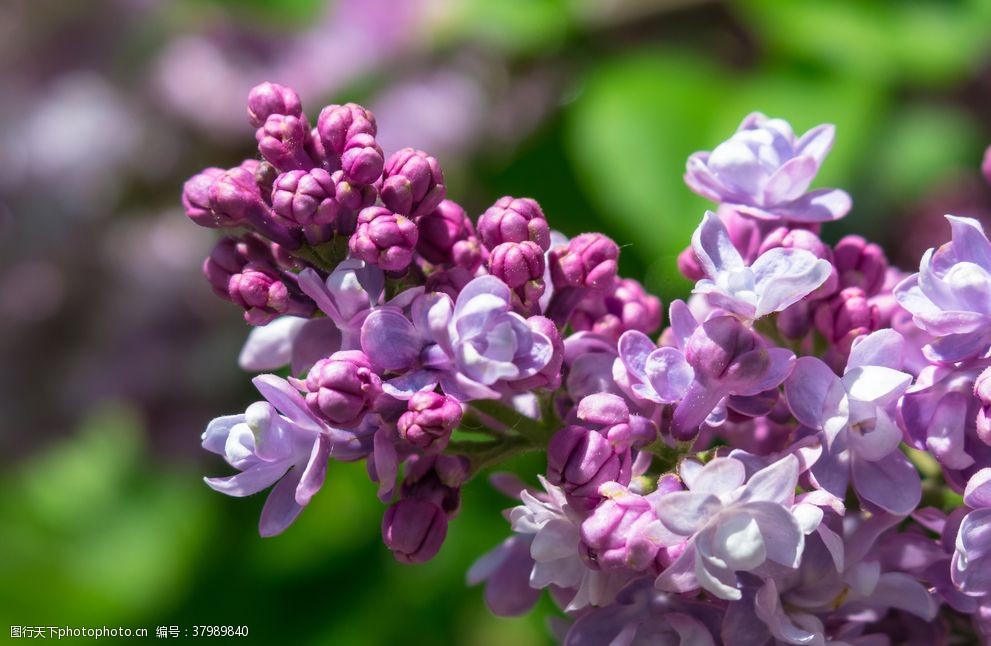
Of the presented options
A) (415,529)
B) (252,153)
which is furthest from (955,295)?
(252,153)

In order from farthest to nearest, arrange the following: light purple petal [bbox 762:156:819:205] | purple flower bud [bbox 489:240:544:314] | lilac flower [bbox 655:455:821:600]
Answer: light purple petal [bbox 762:156:819:205]
purple flower bud [bbox 489:240:544:314]
lilac flower [bbox 655:455:821:600]

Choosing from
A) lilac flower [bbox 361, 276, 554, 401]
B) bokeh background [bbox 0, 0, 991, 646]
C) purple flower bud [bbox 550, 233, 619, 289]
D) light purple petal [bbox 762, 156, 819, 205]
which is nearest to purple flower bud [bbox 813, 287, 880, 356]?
light purple petal [bbox 762, 156, 819, 205]

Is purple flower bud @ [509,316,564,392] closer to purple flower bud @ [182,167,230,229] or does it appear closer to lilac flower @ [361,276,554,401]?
lilac flower @ [361,276,554,401]

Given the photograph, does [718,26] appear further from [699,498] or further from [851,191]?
[699,498]

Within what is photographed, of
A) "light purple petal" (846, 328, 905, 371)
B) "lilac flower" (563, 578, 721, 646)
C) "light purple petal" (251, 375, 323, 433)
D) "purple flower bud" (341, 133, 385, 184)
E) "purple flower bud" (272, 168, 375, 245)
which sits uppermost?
"purple flower bud" (341, 133, 385, 184)

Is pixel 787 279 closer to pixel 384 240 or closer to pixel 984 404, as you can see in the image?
pixel 984 404

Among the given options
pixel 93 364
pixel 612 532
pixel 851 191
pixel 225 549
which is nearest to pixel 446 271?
pixel 612 532

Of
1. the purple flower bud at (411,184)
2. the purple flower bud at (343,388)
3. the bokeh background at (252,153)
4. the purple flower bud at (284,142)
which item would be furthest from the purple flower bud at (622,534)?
the bokeh background at (252,153)
